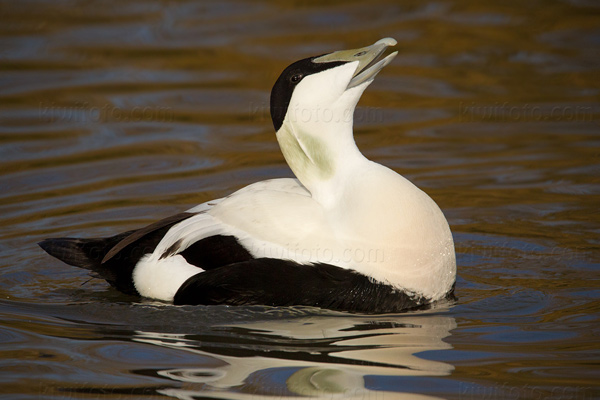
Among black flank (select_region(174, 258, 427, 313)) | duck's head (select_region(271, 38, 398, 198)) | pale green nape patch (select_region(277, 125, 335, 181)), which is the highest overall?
duck's head (select_region(271, 38, 398, 198))

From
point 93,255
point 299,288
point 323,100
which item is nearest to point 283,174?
point 93,255

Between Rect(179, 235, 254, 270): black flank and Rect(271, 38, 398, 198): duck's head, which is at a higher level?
Rect(271, 38, 398, 198): duck's head

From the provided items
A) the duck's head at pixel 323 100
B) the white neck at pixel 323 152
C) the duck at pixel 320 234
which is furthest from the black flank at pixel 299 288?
the duck's head at pixel 323 100

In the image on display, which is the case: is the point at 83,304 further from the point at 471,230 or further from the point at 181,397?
the point at 471,230

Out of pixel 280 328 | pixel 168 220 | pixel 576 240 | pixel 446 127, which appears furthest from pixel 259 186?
pixel 446 127

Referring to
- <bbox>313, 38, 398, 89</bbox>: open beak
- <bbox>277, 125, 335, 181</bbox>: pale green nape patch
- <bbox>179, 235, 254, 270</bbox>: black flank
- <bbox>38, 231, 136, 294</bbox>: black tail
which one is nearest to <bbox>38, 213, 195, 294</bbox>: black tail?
<bbox>38, 231, 136, 294</bbox>: black tail

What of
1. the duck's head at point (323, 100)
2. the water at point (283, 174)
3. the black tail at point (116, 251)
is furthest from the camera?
the black tail at point (116, 251)

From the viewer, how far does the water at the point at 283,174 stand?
3.81 metres

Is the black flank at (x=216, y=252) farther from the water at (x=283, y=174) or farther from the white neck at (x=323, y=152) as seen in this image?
the white neck at (x=323, y=152)

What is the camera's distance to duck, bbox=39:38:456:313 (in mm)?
4195

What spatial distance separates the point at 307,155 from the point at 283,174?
8.01 feet

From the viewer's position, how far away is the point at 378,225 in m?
4.22

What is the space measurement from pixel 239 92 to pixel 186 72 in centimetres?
77

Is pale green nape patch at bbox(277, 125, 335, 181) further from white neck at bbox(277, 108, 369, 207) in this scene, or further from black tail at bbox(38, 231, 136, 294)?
black tail at bbox(38, 231, 136, 294)
